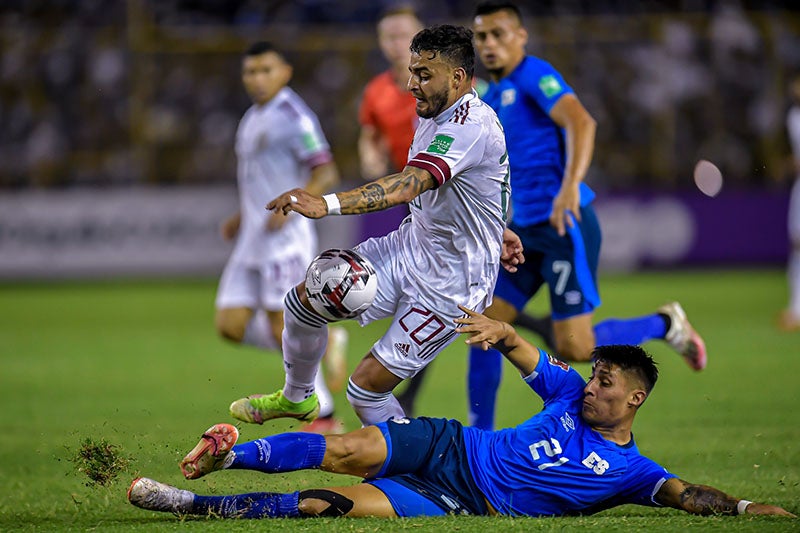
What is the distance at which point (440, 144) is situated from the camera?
507 cm

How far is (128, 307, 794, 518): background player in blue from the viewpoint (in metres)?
4.98

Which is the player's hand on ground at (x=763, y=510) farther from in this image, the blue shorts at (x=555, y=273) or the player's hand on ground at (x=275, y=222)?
the player's hand on ground at (x=275, y=222)

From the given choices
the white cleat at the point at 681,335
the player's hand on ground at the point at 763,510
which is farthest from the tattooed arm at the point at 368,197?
the white cleat at the point at 681,335

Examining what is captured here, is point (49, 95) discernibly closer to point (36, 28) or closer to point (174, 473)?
point (36, 28)

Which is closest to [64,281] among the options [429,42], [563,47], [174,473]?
[563,47]

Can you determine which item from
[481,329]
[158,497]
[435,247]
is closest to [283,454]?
[158,497]

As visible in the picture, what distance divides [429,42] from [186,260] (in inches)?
527

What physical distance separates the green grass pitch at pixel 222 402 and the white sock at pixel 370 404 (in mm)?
575

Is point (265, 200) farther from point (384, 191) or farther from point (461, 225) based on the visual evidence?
point (384, 191)

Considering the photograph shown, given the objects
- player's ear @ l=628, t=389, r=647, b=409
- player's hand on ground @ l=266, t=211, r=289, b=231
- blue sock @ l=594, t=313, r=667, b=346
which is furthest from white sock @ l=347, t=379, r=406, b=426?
player's hand on ground @ l=266, t=211, r=289, b=231

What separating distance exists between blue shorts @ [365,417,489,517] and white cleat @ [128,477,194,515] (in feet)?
2.59

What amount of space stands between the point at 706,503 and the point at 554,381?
2.80 feet

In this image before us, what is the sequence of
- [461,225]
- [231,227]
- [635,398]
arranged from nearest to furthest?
1. [635,398]
2. [461,225]
3. [231,227]

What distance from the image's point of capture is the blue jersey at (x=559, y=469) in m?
5.06
